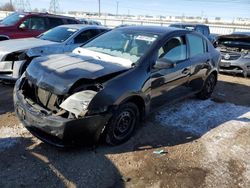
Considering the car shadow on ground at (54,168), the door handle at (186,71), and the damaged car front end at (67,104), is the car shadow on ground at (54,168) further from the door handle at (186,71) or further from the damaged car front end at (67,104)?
the door handle at (186,71)

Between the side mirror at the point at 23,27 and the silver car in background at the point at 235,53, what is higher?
the side mirror at the point at 23,27

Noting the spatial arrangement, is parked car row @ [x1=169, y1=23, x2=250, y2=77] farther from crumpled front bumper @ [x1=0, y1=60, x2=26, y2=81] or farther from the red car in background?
crumpled front bumper @ [x1=0, y1=60, x2=26, y2=81]

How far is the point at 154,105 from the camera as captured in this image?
4.79 m

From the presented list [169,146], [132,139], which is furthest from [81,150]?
[169,146]

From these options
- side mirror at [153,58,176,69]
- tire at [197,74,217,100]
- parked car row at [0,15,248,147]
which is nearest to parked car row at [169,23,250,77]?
tire at [197,74,217,100]

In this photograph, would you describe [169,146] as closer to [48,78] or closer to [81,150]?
[81,150]

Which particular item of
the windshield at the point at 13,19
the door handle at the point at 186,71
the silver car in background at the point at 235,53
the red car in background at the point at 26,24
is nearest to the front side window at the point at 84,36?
the red car in background at the point at 26,24

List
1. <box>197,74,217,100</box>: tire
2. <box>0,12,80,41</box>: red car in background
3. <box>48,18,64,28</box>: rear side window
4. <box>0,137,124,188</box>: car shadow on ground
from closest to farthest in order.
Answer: <box>0,137,124,188</box>: car shadow on ground → <box>197,74,217,100</box>: tire → <box>0,12,80,41</box>: red car in background → <box>48,18,64,28</box>: rear side window

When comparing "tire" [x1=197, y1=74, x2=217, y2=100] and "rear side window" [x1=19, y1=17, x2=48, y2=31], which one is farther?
"rear side window" [x1=19, y1=17, x2=48, y2=31]

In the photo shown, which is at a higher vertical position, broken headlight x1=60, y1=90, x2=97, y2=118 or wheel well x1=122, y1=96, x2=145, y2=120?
broken headlight x1=60, y1=90, x2=97, y2=118

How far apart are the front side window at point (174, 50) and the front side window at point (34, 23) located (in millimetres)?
6671

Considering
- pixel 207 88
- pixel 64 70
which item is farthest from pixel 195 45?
pixel 64 70

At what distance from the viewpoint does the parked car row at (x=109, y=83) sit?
367 cm

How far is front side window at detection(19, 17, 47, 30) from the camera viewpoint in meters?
10.2
